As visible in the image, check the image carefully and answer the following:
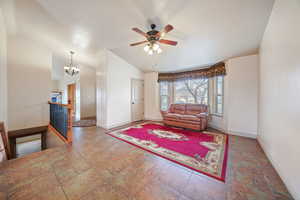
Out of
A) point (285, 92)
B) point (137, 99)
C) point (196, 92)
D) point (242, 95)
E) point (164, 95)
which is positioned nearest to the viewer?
point (285, 92)

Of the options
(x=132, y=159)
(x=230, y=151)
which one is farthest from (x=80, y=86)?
(x=230, y=151)

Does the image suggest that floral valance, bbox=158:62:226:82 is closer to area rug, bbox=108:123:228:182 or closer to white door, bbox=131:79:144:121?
white door, bbox=131:79:144:121

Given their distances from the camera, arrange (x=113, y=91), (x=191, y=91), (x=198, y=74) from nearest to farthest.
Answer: (x=113, y=91), (x=198, y=74), (x=191, y=91)

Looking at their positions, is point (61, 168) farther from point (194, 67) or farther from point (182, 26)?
point (194, 67)

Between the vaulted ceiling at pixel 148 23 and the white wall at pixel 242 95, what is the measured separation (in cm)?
34

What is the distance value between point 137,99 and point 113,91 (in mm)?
1377

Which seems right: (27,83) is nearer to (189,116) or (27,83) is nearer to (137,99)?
→ (137,99)

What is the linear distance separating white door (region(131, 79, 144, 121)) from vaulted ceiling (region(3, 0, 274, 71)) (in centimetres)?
164

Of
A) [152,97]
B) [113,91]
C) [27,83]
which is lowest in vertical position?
[152,97]

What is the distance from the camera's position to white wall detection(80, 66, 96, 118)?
5792 millimetres

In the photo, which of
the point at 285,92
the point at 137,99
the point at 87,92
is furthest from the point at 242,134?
the point at 87,92

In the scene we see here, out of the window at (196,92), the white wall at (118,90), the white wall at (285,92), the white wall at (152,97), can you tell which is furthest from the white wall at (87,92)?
the white wall at (285,92)

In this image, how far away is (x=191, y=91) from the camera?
4.53 metres

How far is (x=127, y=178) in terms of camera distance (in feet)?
4.93
